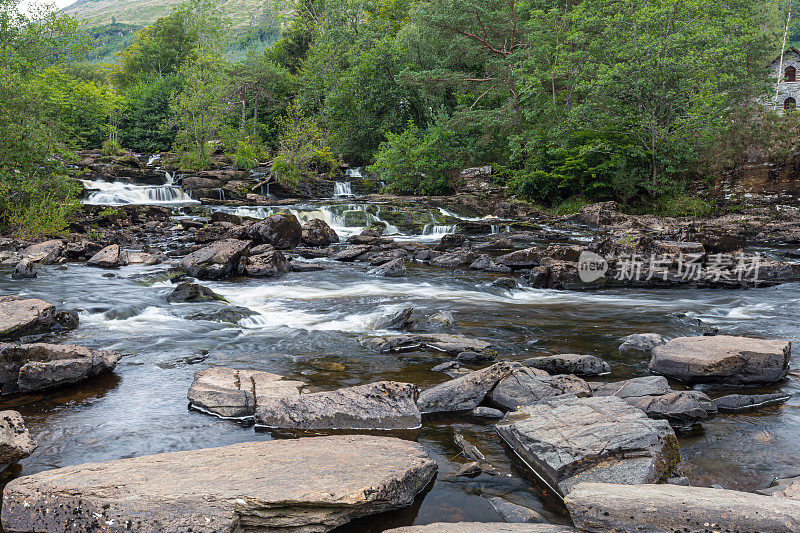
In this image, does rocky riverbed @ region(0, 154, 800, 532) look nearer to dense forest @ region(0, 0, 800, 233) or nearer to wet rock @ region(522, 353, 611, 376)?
wet rock @ region(522, 353, 611, 376)

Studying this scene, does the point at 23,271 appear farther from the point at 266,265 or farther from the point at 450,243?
the point at 450,243

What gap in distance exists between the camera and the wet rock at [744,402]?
215 inches

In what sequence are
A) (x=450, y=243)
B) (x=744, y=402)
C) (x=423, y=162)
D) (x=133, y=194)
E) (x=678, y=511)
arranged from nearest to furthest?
(x=678, y=511), (x=744, y=402), (x=450, y=243), (x=133, y=194), (x=423, y=162)

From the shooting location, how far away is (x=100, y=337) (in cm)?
841

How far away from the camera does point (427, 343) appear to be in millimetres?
7836

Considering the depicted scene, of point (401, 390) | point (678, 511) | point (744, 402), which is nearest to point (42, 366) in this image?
point (401, 390)

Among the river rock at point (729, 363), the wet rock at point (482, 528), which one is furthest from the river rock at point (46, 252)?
the river rock at point (729, 363)

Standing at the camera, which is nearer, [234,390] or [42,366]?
[234,390]

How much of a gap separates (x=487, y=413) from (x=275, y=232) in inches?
531

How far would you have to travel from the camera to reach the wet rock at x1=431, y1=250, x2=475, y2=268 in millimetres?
15234

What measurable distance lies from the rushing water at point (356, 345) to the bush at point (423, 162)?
14.4 metres

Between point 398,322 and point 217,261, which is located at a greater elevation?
point 217,261

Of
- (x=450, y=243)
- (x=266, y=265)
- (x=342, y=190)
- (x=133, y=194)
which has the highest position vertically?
(x=342, y=190)

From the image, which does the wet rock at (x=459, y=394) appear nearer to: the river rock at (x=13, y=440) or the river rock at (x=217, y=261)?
the river rock at (x=13, y=440)
